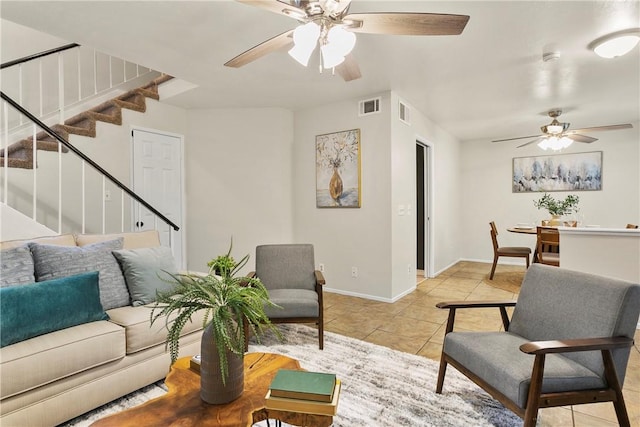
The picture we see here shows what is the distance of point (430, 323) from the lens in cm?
323

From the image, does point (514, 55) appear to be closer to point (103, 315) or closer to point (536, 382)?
point (536, 382)

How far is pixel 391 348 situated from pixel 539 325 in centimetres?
115

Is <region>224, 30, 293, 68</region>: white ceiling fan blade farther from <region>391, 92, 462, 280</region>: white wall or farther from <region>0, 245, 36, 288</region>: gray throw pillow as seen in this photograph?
<region>391, 92, 462, 280</region>: white wall

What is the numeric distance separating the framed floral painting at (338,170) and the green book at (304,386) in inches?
121

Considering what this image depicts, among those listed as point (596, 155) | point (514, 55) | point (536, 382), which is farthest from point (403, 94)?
point (596, 155)

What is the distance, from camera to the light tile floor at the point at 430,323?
1.84m

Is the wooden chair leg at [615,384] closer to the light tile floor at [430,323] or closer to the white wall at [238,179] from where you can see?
the light tile floor at [430,323]

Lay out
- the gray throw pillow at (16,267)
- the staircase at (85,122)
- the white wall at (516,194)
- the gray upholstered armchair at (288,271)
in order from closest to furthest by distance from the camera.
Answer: the gray throw pillow at (16,267)
the gray upholstered armchair at (288,271)
the staircase at (85,122)
the white wall at (516,194)

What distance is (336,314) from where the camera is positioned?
3.53m

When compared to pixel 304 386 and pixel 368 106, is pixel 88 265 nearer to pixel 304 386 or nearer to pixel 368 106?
pixel 304 386

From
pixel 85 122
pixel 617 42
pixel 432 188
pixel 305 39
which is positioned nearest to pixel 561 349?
pixel 305 39

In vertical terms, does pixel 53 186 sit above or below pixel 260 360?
above

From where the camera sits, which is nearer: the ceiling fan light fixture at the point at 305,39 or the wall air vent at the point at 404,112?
the ceiling fan light fixture at the point at 305,39

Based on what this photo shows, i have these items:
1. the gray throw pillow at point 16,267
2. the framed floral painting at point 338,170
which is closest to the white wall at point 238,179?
the framed floral painting at point 338,170
